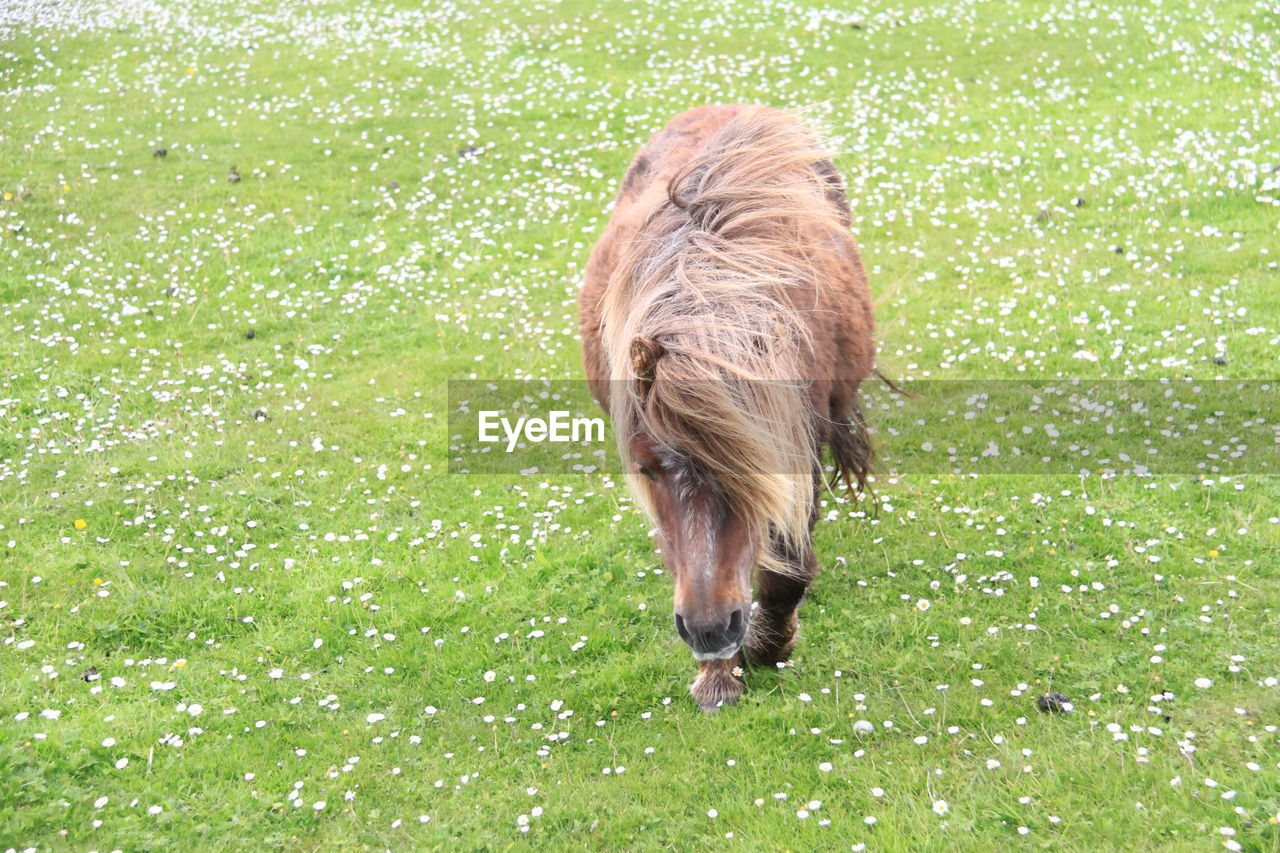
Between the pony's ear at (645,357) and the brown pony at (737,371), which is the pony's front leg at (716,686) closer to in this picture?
the brown pony at (737,371)

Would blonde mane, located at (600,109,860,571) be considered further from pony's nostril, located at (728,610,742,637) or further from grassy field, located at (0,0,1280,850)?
grassy field, located at (0,0,1280,850)

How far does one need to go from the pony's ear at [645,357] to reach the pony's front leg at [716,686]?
2.51 m

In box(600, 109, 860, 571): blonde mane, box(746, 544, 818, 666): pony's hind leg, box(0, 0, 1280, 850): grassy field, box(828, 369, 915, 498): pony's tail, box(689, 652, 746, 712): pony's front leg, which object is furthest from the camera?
box(828, 369, 915, 498): pony's tail

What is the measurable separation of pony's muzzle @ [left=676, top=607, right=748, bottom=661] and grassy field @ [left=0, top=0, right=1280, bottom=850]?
1.19 meters

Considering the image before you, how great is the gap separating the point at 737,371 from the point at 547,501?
16.0 ft

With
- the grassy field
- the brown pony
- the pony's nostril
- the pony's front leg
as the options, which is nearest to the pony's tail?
the brown pony

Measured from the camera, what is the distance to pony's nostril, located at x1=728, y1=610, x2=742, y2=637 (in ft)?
16.6

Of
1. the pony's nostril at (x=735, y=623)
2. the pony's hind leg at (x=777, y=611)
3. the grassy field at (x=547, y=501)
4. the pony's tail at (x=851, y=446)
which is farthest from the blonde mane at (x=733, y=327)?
the grassy field at (x=547, y=501)

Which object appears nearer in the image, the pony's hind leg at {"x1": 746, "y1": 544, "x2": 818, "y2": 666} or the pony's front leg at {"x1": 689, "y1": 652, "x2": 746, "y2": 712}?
the pony's hind leg at {"x1": 746, "y1": 544, "x2": 818, "y2": 666}

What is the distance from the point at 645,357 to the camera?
5.03m

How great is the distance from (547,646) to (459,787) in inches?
62.0

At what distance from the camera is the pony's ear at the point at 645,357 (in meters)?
5.00

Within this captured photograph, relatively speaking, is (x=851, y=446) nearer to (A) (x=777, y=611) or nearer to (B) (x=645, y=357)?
(A) (x=777, y=611)

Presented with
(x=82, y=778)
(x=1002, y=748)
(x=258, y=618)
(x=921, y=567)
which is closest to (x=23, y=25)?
(x=258, y=618)
